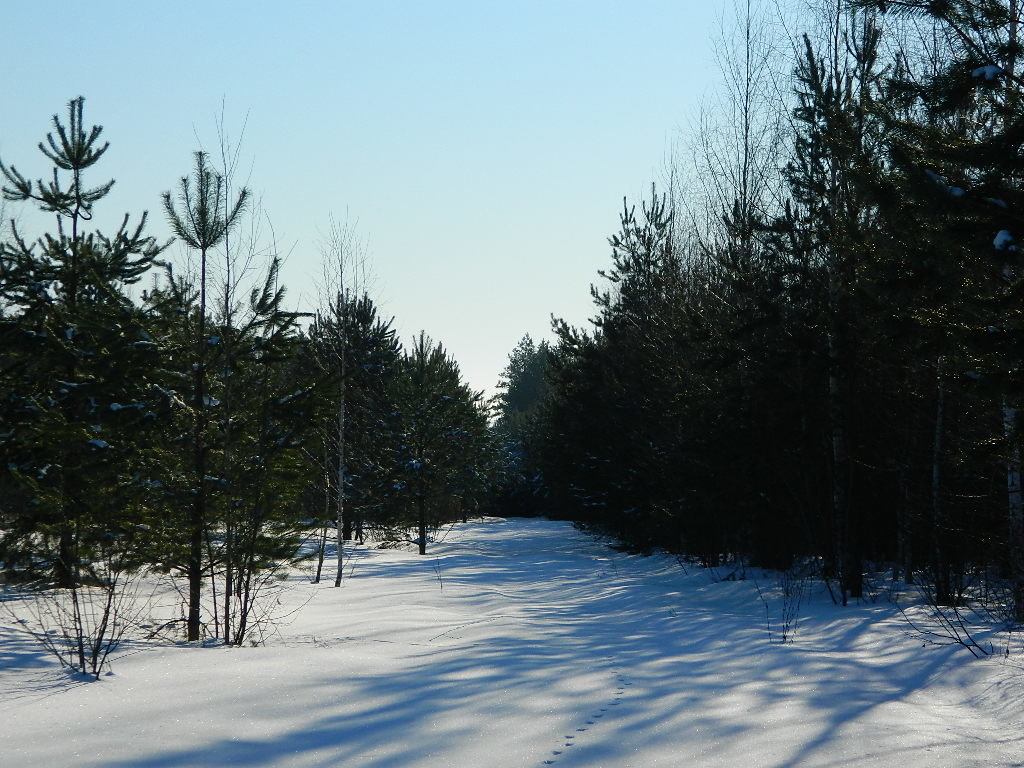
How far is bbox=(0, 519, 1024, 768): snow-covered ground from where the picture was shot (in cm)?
483

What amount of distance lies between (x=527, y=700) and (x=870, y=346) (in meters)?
9.01

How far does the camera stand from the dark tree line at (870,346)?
20.3 ft

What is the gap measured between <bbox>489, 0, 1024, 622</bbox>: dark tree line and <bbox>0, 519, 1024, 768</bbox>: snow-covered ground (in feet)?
6.28

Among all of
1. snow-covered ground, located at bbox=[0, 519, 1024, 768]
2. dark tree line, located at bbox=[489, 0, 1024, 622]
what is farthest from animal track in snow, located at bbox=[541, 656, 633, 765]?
dark tree line, located at bbox=[489, 0, 1024, 622]

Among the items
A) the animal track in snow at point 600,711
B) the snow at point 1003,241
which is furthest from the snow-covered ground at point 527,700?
the snow at point 1003,241

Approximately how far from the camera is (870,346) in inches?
500

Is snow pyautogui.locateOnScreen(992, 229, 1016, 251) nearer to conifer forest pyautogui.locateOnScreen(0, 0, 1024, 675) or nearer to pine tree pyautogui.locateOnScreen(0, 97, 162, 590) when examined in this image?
conifer forest pyautogui.locateOnScreen(0, 0, 1024, 675)

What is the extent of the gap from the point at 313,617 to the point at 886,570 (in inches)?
426

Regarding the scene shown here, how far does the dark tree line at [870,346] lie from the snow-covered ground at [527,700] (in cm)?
192

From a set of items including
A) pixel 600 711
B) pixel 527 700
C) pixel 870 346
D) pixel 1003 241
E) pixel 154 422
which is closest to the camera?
pixel 1003 241

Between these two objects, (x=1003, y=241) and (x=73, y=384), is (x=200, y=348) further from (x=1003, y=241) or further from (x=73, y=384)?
(x=1003, y=241)

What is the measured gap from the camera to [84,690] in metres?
A: 6.21

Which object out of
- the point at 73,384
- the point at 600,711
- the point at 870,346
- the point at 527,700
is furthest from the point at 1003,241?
the point at 73,384

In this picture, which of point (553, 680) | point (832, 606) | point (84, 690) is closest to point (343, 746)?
point (553, 680)
